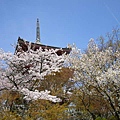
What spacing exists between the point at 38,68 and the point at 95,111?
5.25 m

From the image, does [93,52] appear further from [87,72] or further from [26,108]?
[26,108]

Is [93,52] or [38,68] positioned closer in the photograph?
[38,68]

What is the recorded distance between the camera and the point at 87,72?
6.91 m

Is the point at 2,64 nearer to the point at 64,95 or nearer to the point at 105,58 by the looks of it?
the point at 105,58

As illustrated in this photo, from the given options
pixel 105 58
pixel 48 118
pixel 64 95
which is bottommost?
pixel 48 118

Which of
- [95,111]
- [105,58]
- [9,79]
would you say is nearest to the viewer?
[9,79]

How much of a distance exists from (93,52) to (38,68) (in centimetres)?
249

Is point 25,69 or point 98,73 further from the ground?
point 25,69

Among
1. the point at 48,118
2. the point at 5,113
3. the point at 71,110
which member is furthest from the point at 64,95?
the point at 5,113

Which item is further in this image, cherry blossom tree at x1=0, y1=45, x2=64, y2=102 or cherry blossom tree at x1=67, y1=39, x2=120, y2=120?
cherry blossom tree at x1=0, y1=45, x2=64, y2=102

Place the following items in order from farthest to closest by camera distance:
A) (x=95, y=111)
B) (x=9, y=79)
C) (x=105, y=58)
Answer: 1. (x=95, y=111)
2. (x=105, y=58)
3. (x=9, y=79)

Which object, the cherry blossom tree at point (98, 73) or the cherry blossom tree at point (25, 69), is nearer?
the cherry blossom tree at point (98, 73)

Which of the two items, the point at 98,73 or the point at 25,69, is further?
the point at 25,69

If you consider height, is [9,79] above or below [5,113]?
above
